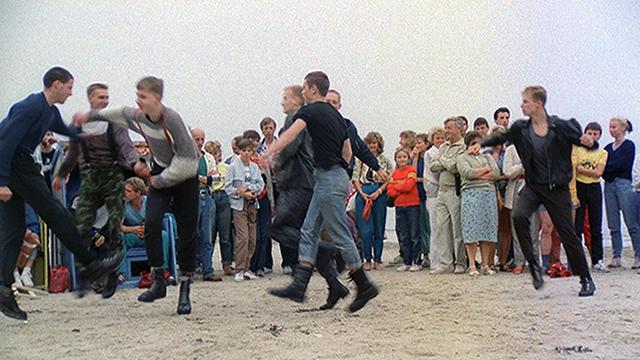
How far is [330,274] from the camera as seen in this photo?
2904 mm

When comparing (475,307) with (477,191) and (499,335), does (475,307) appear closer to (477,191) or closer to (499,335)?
(499,335)

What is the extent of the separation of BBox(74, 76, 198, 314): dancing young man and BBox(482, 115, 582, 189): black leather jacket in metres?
0.89

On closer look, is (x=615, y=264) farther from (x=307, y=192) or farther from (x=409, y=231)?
(x=307, y=192)

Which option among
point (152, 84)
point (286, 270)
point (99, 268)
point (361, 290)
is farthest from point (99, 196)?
point (286, 270)

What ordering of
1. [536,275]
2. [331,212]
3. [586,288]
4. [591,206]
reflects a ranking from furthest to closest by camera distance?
1. [591,206]
2. [586,288]
3. [536,275]
4. [331,212]

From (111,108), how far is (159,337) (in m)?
0.63

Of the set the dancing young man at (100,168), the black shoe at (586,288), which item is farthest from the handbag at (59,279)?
the black shoe at (586,288)

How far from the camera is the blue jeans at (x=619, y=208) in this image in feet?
12.7

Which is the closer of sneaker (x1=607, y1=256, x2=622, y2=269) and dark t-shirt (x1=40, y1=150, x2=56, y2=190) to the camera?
dark t-shirt (x1=40, y1=150, x2=56, y2=190)

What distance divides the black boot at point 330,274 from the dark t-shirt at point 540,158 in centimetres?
72

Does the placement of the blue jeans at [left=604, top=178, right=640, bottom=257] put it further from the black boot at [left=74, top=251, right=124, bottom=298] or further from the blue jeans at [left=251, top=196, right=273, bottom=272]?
the black boot at [left=74, top=251, right=124, bottom=298]

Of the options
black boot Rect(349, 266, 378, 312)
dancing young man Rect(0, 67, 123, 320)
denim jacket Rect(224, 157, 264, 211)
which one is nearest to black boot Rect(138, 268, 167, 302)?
dancing young man Rect(0, 67, 123, 320)

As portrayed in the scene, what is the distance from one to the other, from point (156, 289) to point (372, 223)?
135 cm

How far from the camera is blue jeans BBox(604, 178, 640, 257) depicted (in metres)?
3.88
